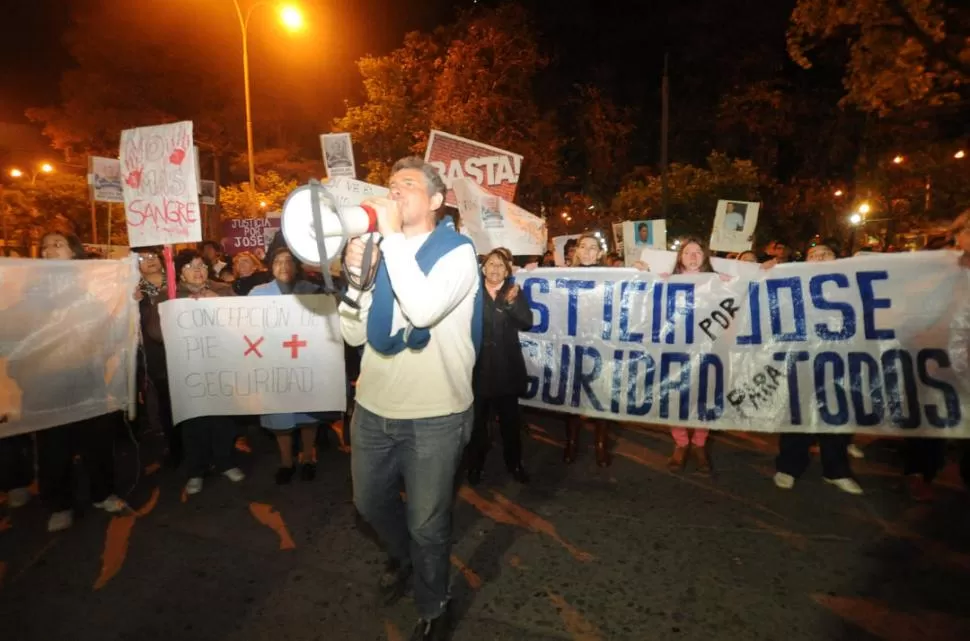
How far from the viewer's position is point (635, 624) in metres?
2.88

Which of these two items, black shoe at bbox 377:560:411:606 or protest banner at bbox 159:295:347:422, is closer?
black shoe at bbox 377:560:411:606

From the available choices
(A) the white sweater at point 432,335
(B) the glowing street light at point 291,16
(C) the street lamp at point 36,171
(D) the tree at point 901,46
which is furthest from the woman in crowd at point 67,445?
(C) the street lamp at point 36,171

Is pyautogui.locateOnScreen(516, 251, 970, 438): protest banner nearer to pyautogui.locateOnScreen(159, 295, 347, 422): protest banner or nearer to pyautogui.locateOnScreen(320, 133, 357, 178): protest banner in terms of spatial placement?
pyautogui.locateOnScreen(159, 295, 347, 422): protest banner

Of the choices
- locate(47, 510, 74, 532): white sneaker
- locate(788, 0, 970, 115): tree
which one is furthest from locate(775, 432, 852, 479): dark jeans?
locate(788, 0, 970, 115): tree

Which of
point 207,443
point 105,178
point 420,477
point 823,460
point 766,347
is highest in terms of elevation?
point 105,178

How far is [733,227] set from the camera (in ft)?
25.6

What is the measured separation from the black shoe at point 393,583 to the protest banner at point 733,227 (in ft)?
19.5

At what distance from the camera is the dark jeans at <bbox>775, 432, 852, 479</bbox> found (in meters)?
4.29

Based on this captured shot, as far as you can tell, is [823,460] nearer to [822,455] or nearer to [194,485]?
[822,455]

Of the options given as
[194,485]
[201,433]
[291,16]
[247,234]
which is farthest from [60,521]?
[291,16]

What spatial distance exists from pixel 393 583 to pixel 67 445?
2.42 metres

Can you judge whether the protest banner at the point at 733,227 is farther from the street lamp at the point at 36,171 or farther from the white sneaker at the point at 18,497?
the street lamp at the point at 36,171

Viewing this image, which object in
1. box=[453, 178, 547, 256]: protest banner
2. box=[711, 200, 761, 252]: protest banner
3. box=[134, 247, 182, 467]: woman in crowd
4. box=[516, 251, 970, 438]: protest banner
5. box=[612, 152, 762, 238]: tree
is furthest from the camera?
box=[612, 152, 762, 238]: tree

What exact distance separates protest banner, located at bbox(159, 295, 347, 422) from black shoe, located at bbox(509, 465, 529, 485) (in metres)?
1.33
